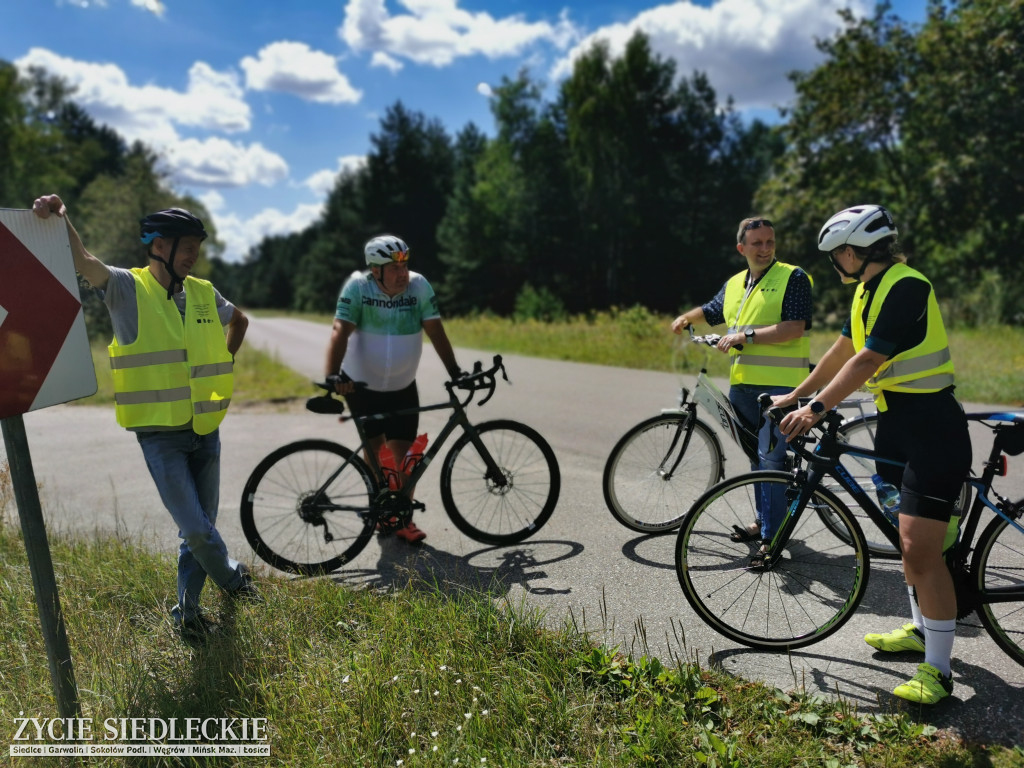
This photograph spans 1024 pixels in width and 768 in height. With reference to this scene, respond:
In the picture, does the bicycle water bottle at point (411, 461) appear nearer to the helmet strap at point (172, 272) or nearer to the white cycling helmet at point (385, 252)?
the white cycling helmet at point (385, 252)

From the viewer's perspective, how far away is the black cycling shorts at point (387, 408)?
5148 millimetres

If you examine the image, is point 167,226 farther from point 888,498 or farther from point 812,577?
point 812,577

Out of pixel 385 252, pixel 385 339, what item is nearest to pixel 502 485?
pixel 385 339

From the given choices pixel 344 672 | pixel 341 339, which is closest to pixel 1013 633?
pixel 344 672

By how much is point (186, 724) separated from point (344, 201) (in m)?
59.9

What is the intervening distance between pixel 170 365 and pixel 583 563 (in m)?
2.70

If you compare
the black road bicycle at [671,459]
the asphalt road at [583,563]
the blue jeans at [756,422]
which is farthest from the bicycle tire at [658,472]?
the blue jeans at [756,422]

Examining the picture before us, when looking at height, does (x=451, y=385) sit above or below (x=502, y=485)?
above

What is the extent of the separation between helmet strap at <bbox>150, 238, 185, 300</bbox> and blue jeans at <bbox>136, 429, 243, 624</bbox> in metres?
0.70

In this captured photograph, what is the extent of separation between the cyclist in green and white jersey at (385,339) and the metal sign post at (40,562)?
2.23m

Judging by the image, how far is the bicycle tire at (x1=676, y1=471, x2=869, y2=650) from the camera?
3.49 metres

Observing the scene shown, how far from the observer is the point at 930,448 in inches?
119

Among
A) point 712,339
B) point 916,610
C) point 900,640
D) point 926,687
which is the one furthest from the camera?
point 712,339

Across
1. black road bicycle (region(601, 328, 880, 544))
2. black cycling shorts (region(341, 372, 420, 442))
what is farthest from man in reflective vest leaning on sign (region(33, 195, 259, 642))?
black road bicycle (region(601, 328, 880, 544))
